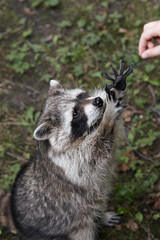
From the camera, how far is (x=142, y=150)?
3746 mm

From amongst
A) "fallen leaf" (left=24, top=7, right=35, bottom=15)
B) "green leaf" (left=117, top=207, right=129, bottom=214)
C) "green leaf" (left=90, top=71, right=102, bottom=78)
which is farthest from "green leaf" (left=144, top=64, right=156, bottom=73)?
"fallen leaf" (left=24, top=7, right=35, bottom=15)

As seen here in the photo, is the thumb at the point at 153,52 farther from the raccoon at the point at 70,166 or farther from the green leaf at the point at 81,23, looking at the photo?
the green leaf at the point at 81,23

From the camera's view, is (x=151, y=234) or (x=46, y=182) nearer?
(x=46, y=182)

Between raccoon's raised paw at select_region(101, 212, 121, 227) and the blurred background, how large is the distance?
0.06 meters

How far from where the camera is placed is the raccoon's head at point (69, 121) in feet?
8.76

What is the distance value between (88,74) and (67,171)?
2.09 m

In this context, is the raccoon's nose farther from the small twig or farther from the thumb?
the small twig

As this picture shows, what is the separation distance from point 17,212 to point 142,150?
1651mm

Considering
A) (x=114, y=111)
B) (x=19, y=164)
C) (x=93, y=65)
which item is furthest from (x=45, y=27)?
(x=114, y=111)

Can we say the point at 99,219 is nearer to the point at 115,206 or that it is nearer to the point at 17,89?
the point at 115,206

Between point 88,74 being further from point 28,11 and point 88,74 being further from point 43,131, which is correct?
point 43,131

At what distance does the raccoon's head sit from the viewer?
2670 millimetres

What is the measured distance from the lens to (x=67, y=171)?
274 cm

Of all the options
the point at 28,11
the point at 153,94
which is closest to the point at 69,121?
the point at 153,94
